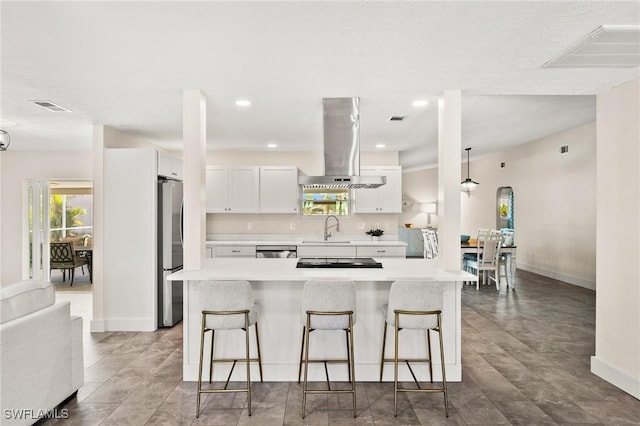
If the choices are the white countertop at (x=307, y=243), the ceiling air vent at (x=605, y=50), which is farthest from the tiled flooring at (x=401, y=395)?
the ceiling air vent at (x=605, y=50)

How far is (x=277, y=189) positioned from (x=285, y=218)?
576 millimetres

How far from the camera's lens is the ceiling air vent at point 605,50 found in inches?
90.1

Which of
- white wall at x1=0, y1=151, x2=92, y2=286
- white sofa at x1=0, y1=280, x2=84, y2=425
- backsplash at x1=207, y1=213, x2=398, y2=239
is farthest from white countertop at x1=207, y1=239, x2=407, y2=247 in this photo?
white sofa at x1=0, y1=280, x2=84, y2=425

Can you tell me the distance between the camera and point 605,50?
2533 millimetres

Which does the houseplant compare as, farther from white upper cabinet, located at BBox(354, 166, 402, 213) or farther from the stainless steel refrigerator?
the stainless steel refrigerator

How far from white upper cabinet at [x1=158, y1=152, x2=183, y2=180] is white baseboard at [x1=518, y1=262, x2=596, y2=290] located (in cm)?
672

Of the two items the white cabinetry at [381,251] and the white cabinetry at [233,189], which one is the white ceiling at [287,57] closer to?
the white cabinetry at [233,189]

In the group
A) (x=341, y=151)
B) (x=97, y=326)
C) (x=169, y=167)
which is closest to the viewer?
(x=341, y=151)

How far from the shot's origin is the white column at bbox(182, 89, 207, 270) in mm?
3387

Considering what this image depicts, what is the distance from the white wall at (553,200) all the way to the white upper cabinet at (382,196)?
169 cm

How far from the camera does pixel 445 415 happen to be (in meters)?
2.69

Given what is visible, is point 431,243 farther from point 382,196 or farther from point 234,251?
point 234,251

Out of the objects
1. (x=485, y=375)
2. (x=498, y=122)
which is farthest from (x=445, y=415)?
(x=498, y=122)

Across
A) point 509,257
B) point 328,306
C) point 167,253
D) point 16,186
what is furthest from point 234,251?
point 509,257
